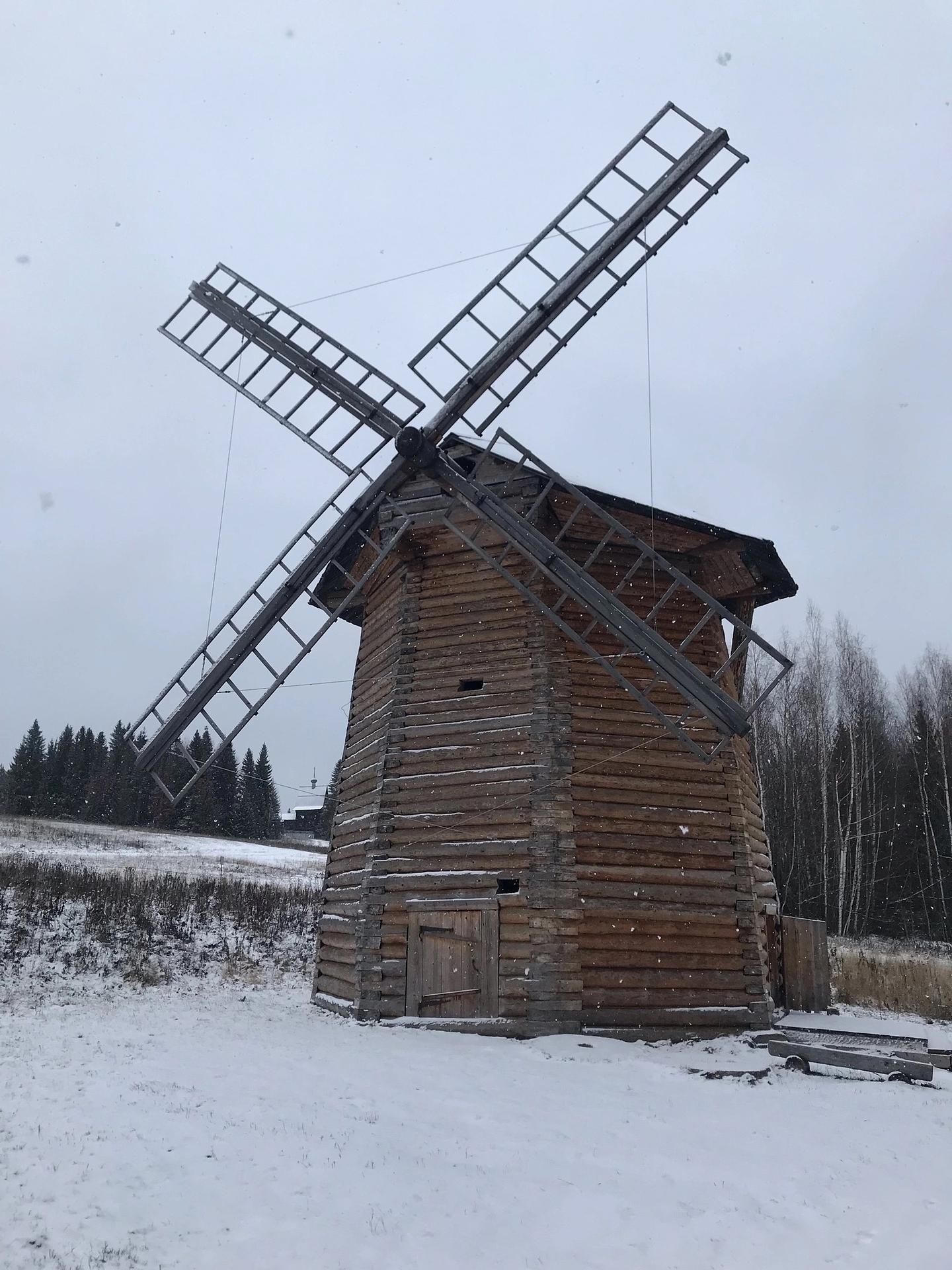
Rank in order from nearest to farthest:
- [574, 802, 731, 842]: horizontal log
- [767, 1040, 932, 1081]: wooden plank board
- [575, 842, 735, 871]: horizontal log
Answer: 1. [767, 1040, 932, 1081]: wooden plank board
2. [575, 842, 735, 871]: horizontal log
3. [574, 802, 731, 842]: horizontal log

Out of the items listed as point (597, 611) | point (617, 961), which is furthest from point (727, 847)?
point (597, 611)

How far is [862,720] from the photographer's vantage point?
31.7m

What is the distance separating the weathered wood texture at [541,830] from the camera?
11.2 metres

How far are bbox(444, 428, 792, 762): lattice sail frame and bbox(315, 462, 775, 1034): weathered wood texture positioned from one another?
0.32 ft

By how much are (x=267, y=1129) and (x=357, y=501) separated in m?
8.63

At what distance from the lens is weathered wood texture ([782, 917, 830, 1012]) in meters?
14.0

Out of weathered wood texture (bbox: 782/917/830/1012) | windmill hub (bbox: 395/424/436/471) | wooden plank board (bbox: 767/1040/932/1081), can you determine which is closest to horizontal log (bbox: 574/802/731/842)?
wooden plank board (bbox: 767/1040/932/1081)

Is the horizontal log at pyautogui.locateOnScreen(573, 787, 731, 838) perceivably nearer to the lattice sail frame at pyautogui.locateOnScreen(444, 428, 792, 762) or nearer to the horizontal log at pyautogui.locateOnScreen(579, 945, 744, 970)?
the lattice sail frame at pyautogui.locateOnScreen(444, 428, 792, 762)

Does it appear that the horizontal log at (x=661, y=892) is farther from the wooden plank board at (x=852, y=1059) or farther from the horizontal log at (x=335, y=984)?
the horizontal log at (x=335, y=984)

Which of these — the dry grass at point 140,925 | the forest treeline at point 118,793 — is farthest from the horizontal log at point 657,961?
the forest treeline at point 118,793

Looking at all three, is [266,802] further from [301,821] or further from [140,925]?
[140,925]

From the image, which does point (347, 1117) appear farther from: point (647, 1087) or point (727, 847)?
point (727, 847)

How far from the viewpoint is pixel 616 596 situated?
502 inches

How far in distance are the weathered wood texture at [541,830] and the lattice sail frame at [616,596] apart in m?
0.10
